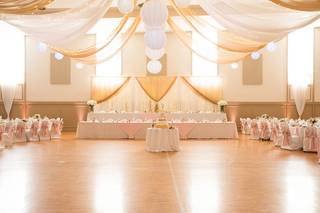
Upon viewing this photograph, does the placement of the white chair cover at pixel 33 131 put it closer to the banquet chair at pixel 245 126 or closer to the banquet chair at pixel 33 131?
the banquet chair at pixel 33 131

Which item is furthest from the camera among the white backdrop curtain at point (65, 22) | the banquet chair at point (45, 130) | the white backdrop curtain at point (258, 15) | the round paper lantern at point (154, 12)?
the banquet chair at point (45, 130)

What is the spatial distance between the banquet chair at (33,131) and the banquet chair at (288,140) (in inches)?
263

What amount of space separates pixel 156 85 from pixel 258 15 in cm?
836

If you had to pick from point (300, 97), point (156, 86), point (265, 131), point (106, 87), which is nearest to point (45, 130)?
point (106, 87)

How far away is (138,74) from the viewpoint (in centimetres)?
1506

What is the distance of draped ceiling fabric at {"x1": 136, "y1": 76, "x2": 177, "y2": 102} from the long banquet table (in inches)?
122

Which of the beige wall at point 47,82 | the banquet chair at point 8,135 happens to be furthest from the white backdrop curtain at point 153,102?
the banquet chair at point 8,135

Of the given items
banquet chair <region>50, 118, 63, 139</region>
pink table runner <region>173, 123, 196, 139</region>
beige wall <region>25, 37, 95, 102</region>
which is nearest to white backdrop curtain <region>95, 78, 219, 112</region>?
beige wall <region>25, 37, 95, 102</region>

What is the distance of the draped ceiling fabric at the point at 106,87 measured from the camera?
14875 millimetres

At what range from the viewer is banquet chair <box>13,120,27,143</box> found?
36.4ft

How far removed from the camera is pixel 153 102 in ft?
48.9

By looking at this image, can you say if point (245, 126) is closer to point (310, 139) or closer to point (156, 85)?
point (156, 85)

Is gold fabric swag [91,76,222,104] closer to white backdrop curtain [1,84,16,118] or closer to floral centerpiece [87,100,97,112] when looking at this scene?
floral centerpiece [87,100,97,112]

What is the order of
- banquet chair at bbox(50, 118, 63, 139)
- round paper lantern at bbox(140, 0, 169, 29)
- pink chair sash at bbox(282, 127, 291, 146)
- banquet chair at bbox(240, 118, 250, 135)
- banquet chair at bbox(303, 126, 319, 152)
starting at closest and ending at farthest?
round paper lantern at bbox(140, 0, 169, 29) < banquet chair at bbox(303, 126, 319, 152) < pink chair sash at bbox(282, 127, 291, 146) < banquet chair at bbox(50, 118, 63, 139) < banquet chair at bbox(240, 118, 250, 135)
